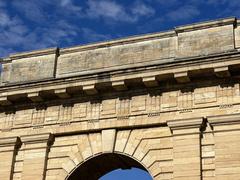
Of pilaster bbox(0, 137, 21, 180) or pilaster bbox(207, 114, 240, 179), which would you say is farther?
pilaster bbox(0, 137, 21, 180)

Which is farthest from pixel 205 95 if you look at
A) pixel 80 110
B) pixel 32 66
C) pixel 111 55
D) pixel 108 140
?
pixel 32 66

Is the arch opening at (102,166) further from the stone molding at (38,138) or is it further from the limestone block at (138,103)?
the limestone block at (138,103)

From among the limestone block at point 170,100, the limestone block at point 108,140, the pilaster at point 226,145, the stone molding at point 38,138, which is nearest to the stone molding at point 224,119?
the pilaster at point 226,145

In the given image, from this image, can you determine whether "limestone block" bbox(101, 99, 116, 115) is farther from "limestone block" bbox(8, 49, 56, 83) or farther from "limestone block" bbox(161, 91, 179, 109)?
"limestone block" bbox(8, 49, 56, 83)

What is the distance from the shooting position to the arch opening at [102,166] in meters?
18.5

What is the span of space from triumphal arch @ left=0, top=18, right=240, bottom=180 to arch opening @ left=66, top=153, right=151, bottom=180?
0.05 metres

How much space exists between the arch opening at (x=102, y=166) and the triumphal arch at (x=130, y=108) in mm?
45

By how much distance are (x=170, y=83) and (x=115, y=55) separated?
2.38 metres

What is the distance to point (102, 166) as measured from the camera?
1953 centimetres

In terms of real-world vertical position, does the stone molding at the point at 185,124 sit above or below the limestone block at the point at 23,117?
below

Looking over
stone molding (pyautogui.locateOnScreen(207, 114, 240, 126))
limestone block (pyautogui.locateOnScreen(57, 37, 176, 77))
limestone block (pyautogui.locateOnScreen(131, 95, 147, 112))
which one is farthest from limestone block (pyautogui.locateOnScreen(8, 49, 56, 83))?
stone molding (pyautogui.locateOnScreen(207, 114, 240, 126))

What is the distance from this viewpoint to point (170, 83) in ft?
59.1

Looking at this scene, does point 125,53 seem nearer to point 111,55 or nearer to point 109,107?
point 111,55

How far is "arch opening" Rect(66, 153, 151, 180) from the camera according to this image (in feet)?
60.6
